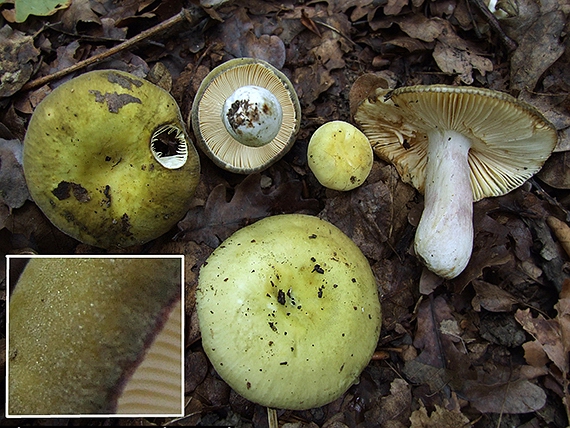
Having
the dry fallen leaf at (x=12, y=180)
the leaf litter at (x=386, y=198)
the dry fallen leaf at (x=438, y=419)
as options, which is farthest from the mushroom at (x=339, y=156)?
the dry fallen leaf at (x=12, y=180)

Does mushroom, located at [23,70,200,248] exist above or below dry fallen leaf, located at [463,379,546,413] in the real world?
above

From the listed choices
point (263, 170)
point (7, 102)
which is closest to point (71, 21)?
point (7, 102)

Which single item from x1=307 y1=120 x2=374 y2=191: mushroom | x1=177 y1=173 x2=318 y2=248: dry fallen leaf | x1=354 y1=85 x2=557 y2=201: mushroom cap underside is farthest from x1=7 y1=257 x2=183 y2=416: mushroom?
x1=354 y1=85 x2=557 y2=201: mushroom cap underside

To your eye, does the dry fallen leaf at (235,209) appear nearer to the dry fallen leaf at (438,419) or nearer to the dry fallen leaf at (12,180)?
the dry fallen leaf at (12,180)

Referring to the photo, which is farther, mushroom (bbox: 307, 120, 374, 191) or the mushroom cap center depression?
mushroom (bbox: 307, 120, 374, 191)

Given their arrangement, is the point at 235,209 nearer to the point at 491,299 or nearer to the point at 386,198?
the point at 386,198

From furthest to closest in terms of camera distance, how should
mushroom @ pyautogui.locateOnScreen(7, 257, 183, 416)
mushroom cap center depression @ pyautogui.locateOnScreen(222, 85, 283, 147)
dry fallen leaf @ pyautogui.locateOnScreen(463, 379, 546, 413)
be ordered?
dry fallen leaf @ pyautogui.locateOnScreen(463, 379, 546, 413), mushroom cap center depression @ pyautogui.locateOnScreen(222, 85, 283, 147), mushroom @ pyautogui.locateOnScreen(7, 257, 183, 416)

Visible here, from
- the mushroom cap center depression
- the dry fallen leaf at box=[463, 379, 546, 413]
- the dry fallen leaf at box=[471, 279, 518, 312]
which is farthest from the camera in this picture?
the dry fallen leaf at box=[471, 279, 518, 312]

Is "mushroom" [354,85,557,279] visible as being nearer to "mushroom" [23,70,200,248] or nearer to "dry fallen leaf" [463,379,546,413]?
"dry fallen leaf" [463,379,546,413]

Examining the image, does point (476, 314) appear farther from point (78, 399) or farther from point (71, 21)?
point (71, 21)
